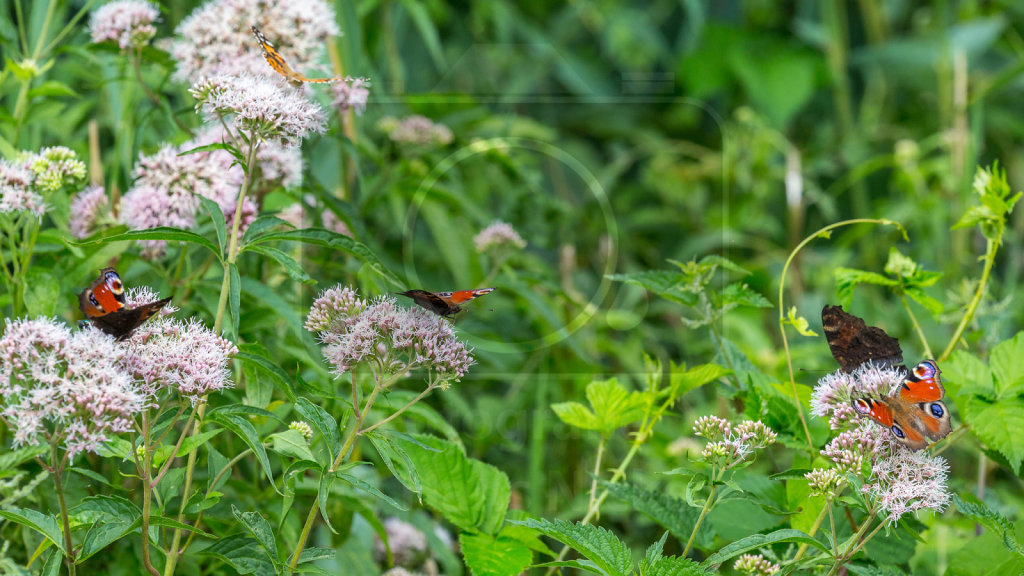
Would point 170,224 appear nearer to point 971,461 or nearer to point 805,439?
point 805,439

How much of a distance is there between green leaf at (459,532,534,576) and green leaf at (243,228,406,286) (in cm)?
24

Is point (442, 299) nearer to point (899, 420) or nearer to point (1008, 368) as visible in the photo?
point (899, 420)

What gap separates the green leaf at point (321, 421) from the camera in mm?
586

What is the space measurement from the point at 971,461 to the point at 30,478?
162cm

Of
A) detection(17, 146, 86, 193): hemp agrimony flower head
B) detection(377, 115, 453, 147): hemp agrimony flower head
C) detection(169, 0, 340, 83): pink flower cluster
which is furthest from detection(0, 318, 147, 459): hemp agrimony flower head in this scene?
detection(377, 115, 453, 147): hemp agrimony flower head

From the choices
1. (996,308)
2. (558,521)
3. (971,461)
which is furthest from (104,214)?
(971,461)

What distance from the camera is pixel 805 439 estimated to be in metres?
0.75

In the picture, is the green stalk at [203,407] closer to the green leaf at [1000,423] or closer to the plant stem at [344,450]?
the plant stem at [344,450]

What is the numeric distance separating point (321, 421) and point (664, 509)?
326mm

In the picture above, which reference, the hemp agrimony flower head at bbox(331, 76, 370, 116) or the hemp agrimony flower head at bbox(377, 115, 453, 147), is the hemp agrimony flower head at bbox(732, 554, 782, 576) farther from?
the hemp agrimony flower head at bbox(377, 115, 453, 147)

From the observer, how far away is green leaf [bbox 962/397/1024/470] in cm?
67

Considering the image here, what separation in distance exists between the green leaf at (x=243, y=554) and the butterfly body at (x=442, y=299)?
23 cm

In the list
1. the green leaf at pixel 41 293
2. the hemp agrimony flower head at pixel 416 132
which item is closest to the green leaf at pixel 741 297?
the green leaf at pixel 41 293

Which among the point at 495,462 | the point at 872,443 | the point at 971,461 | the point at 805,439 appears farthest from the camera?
the point at 971,461
